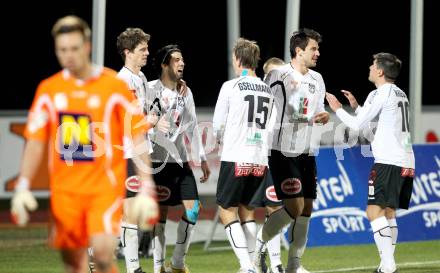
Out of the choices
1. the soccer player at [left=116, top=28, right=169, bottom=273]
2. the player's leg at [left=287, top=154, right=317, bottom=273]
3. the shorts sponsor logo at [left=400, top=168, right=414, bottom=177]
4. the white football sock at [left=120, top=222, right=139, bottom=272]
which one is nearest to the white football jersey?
the soccer player at [left=116, top=28, right=169, bottom=273]

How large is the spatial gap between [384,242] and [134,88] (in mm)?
2978

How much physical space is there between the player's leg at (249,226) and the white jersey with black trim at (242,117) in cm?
112

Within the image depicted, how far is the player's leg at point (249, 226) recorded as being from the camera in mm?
10192

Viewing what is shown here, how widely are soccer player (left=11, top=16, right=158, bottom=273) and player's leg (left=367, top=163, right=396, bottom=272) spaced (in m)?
4.41

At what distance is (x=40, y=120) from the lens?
635 centimetres

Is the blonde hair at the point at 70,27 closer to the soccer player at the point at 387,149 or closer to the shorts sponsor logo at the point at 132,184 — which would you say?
the shorts sponsor logo at the point at 132,184

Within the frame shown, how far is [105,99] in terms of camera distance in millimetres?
6371

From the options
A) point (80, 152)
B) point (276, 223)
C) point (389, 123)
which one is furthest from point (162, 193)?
point (80, 152)

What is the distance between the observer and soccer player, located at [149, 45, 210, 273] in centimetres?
1006

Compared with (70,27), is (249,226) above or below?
below

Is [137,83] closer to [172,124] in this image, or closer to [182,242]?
[172,124]

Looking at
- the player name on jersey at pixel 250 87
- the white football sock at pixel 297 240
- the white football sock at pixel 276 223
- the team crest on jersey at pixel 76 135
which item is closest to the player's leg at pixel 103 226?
the team crest on jersey at pixel 76 135

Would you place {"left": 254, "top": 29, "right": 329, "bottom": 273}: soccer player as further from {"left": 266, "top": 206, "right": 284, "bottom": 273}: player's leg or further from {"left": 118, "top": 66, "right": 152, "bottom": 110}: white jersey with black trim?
Result: {"left": 118, "top": 66, "right": 152, "bottom": 110}: white jersey with black trim

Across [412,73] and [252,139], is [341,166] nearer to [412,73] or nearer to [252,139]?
[412,73]
